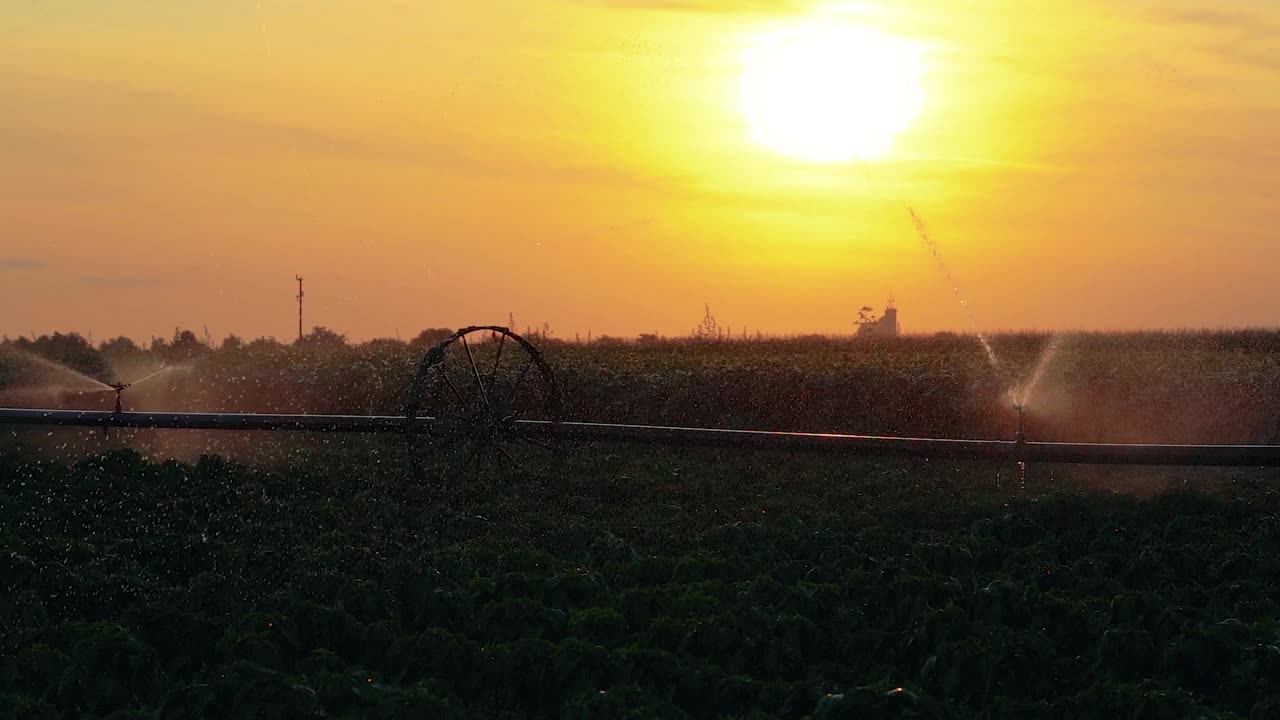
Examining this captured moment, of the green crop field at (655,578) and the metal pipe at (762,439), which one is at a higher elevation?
the metal pipe at (762,439)

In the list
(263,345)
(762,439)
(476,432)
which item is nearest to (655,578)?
(762,439)

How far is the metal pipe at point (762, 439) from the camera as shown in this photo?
12633 millimetres

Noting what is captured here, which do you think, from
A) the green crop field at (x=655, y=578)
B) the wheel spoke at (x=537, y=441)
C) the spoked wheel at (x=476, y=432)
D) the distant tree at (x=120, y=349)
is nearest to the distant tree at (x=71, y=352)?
the distant tree at (x=120, y=349)

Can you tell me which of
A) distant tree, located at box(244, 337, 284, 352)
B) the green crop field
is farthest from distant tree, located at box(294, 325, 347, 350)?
the green crop field

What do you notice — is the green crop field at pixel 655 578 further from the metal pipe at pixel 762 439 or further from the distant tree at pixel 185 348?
the distant tree at pixel 185 348

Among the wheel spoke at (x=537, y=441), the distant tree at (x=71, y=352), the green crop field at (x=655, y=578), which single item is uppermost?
the distant tree at (x=71, y=352)

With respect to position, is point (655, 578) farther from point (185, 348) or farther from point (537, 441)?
point (185, 348)

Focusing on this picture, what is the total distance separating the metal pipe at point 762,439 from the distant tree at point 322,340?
1328cm

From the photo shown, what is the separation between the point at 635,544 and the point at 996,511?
3.54 metres

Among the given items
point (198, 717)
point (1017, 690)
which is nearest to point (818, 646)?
point (1017, 690)

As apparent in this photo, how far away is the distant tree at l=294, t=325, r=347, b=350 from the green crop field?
9.48 metres

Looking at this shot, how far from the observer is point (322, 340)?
102 ft

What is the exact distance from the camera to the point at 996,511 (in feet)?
41.4

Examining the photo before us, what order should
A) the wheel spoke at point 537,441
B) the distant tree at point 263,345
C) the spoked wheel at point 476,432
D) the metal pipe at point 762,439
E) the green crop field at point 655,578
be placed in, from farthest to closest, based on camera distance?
the distant tree at point 263,345 < the wheel spoke at point 537,441 < the spoked wheel at point 476,432 < the metal pipe at point 762,439 < the green crop field at point 655,578
